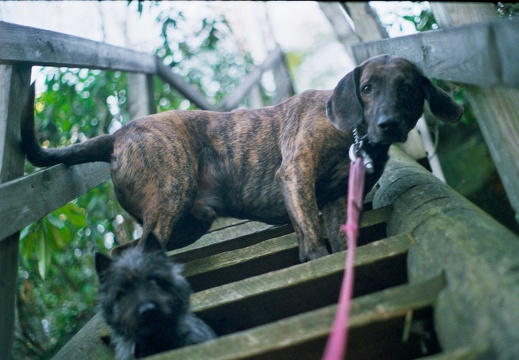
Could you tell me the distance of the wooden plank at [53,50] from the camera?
2955 mm

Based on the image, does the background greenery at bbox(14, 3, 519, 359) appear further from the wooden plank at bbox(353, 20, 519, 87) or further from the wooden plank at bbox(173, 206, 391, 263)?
the wooden plank at bbox(353, 20, 519, 87)

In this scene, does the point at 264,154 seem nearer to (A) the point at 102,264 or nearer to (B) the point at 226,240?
(B) the point at 226,240

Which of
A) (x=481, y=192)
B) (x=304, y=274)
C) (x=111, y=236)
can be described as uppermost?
(x=304, y=274)

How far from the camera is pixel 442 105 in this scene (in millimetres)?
3588

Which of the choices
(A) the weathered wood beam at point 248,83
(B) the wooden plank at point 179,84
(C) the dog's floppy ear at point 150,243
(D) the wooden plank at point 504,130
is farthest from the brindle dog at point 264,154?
(A) the weathered wood beam at point 248,83

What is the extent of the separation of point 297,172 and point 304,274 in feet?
3.81

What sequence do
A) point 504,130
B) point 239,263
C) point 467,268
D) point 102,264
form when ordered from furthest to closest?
point 239,263, point 102,264, point 504,130, point 467,268

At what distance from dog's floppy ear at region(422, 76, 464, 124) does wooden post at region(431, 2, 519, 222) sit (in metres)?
1.32

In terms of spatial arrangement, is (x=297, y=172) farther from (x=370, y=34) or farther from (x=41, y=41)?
(x=370, y=34)

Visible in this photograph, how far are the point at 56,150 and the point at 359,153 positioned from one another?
6.00ft

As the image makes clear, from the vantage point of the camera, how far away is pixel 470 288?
1.83 m

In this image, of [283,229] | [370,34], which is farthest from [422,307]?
[370,34]

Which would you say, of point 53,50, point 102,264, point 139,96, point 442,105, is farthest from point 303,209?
point 139,96

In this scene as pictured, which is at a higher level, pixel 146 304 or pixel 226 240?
pixel 146 304
